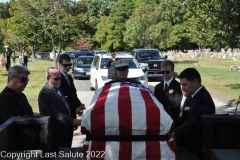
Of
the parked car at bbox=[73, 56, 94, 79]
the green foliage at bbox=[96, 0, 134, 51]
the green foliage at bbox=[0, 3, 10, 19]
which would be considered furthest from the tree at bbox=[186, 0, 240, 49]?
the green foliage at bbox=[0, 3, 10, 19]

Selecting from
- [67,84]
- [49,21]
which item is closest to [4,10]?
[49,21]

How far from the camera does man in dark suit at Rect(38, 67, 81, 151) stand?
480cm

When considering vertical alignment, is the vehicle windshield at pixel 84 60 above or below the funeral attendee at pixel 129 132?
below

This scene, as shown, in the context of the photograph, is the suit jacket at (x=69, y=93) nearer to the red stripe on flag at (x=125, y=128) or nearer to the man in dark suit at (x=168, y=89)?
the man in dark suit at (x=168, y=89)

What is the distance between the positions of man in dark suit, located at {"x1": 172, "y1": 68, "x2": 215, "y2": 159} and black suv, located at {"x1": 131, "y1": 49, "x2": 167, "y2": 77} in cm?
1765

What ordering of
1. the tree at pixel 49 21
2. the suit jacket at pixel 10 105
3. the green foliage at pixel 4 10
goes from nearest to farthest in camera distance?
the suit jacket at pixel 10 105, the tree at pixel 49 21, the green foliage at pixel 4 10

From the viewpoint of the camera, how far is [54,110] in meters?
4.89

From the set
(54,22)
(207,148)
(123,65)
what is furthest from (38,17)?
(207,148)

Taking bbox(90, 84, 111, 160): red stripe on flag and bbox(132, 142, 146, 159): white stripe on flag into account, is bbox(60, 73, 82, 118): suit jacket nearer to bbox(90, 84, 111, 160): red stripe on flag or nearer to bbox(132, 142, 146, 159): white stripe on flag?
bbox(90, 84, 111, 160): red stripe on flag

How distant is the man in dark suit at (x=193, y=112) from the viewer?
12.3 ft

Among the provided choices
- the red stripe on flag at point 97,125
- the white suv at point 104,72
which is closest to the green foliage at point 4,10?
the white suv at point 104,72

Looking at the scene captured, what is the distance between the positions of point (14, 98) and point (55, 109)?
0.88 meters

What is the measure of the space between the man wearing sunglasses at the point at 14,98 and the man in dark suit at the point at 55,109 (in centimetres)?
50

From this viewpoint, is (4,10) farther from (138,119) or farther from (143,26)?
(138,119)
